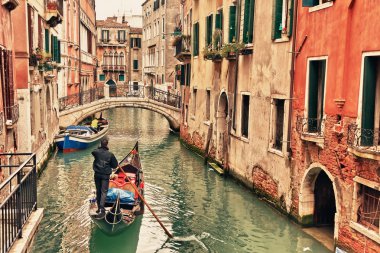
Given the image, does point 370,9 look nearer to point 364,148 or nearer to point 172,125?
point 364,148

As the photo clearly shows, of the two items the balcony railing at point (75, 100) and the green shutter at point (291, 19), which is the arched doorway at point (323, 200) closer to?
the green shutter at point (291, 19)

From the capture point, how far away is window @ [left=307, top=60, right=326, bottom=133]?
8918 mm

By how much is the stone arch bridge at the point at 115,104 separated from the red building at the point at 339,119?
14.9 m

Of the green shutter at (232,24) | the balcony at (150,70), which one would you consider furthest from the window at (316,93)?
the balcony at (150,70)

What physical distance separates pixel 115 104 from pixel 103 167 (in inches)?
673

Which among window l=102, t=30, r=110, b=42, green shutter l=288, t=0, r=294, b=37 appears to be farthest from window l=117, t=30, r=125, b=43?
green shutter l=288, t=0, r=294, b=37

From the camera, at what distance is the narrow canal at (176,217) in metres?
8.71

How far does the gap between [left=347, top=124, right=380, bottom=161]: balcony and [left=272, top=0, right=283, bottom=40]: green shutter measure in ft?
12.6

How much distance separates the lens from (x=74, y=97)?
2420 centimetres

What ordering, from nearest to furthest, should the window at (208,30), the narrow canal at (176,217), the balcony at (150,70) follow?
1. the narrow canal at (176,217)
2. the window at (208,30)
3. the balcony at (150,70)

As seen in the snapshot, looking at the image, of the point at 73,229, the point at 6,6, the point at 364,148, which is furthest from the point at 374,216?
the point at 6,6

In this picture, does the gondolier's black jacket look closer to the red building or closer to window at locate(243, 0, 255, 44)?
the red building

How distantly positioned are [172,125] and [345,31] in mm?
17690

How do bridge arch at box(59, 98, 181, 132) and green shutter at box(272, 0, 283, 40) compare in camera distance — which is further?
bridge arch at box(59, 98, 181, 132)
